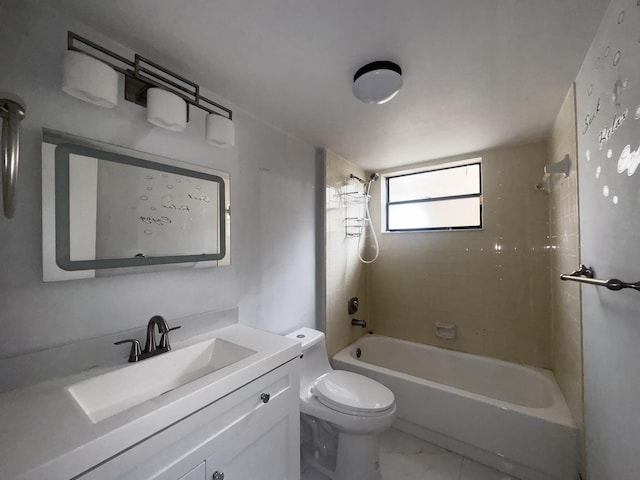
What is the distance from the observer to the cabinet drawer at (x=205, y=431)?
0.62 m

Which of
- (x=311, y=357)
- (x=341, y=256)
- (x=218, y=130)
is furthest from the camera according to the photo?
(x=341, y=256)

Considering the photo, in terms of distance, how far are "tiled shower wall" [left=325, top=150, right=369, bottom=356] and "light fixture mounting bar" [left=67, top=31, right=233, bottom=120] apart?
1.21 meters

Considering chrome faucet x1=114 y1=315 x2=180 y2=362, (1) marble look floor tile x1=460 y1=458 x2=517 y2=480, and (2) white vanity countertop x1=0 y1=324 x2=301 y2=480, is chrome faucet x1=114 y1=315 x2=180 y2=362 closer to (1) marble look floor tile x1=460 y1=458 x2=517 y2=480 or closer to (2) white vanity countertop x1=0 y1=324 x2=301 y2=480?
(2) white vanity countertop x1=0 y1=324 x2=301 y2=480

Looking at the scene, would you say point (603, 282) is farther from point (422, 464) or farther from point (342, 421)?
point (422, 464)

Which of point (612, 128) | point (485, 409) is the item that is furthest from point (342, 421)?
point (612, 128)

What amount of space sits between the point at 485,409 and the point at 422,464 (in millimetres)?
547

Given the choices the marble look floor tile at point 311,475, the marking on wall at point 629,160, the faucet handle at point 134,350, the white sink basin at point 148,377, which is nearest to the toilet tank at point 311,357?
the marble look floor tile at point 311,475

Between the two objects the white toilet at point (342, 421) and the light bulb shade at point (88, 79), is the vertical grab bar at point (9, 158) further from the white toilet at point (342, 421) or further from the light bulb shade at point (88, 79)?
the white toilet at point (342, 421)

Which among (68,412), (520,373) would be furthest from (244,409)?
(520,373)

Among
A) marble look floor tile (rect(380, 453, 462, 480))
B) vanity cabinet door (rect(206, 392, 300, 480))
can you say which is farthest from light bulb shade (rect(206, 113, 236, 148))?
marble look floor tile (rect(380, 453, 462, 480))

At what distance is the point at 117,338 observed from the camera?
3.25ft

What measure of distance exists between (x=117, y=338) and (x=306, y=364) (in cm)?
113

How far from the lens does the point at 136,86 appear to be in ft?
3.49

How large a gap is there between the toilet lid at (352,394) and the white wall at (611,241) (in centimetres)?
90
